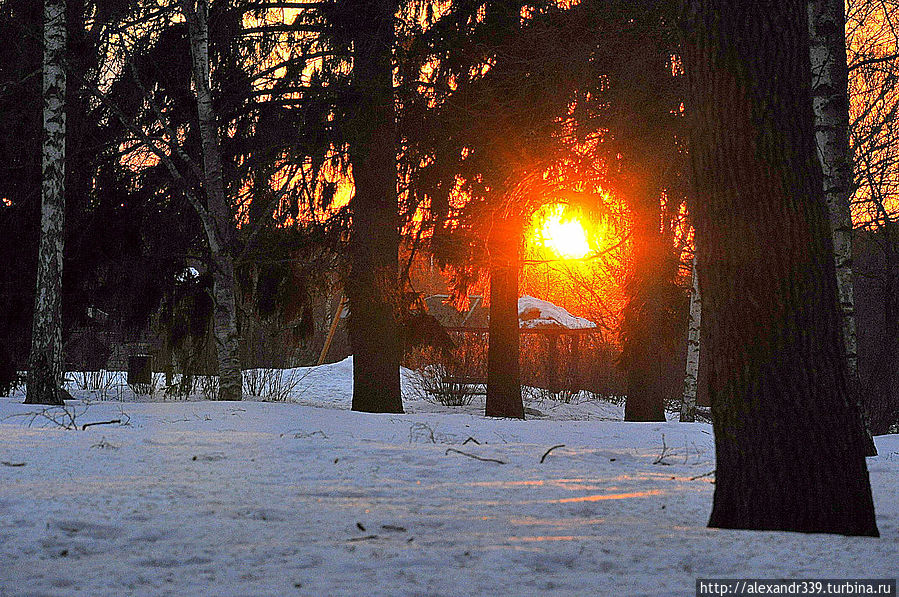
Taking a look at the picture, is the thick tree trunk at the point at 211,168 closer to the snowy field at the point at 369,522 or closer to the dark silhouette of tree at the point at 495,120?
the dark silhouette of tree at the point at 495,120

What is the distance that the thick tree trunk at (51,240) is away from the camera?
933 cm

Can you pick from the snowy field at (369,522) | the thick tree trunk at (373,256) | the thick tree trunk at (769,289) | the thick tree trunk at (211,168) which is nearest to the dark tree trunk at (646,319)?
the thick tree trunk at (373,256)

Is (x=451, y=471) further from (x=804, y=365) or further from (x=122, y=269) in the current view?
(x=122, y=269)

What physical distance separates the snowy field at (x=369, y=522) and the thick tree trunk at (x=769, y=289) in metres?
0.24

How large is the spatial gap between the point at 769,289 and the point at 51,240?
8.39m

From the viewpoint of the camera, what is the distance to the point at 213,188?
10.7 metres

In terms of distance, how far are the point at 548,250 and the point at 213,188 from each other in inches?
189

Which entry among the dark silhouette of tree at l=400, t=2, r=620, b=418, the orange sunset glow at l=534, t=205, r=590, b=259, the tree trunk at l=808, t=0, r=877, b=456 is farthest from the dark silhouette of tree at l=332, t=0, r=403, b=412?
the tree trunk at l=808, t=0, r=877, b=456

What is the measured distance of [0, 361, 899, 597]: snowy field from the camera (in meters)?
2.41

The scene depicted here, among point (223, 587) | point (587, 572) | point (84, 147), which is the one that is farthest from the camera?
point (84, 147)

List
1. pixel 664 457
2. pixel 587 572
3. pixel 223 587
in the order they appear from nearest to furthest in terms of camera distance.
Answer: pixel 223 587 < pixel 587 572 < pixel 664 457

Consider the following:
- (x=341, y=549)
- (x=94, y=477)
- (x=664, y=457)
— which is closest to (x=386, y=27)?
(x=664, y=457)

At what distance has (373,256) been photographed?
11180 millimetres

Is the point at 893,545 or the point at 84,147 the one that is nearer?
the point at 893,545
